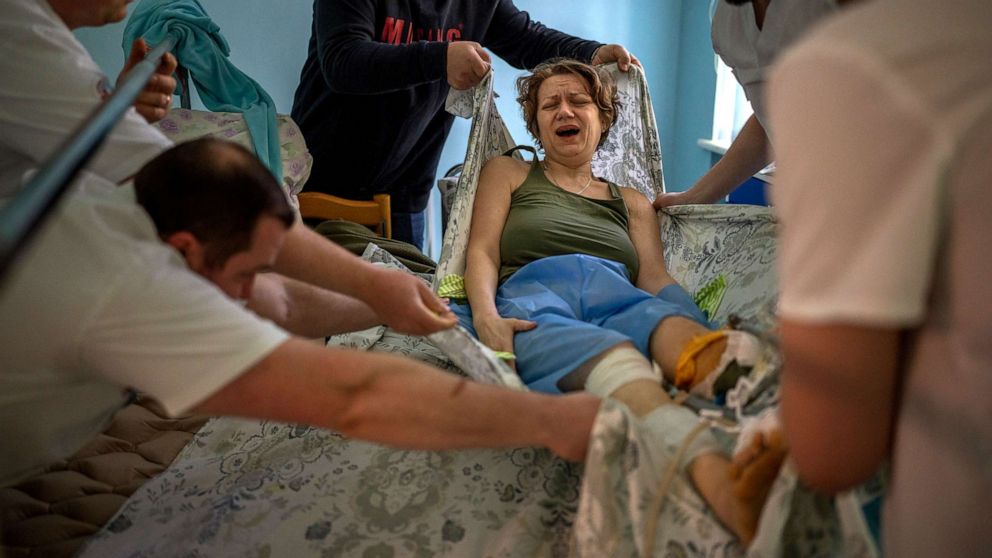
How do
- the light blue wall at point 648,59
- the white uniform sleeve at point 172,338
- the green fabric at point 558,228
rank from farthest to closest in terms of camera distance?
1. the light blue wall at point 648,59
2. the green fabric at point 558,228
3. the white uniform sleeve at point 172,338

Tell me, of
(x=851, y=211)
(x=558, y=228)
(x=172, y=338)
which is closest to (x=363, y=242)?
(x=558, y=228)

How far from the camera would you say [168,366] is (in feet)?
2.72

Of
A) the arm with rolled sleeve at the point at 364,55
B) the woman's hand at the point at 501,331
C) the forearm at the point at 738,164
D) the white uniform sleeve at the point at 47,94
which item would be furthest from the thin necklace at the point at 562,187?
the white uniform sleeve at the point at 47,94

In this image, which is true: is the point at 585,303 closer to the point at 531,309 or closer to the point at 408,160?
the point at 531,309

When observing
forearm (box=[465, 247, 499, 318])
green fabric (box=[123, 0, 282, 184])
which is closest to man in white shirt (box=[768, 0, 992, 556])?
forearm (box=[465, 247, 499, 318])

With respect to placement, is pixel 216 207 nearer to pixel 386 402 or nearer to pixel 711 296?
pixel 386 402

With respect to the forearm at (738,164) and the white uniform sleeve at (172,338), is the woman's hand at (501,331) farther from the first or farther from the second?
the forearm at (738,164)

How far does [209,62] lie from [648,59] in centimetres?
236

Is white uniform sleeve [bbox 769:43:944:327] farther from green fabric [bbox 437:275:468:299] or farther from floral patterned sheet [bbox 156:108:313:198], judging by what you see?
floral patterned sheet [bbox 156:108:313:198]

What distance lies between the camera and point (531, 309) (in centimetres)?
157

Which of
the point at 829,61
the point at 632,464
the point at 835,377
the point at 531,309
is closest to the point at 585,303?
the point at 531,309

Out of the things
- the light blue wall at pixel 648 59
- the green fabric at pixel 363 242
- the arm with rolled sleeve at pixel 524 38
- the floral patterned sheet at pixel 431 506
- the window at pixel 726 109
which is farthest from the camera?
the window at pixel 726 109

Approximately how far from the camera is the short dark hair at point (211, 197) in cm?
95

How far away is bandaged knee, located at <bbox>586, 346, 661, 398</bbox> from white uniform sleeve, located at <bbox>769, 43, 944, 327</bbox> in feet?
1.83
